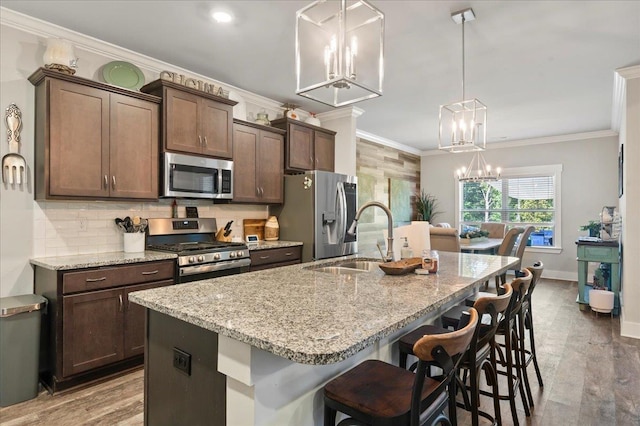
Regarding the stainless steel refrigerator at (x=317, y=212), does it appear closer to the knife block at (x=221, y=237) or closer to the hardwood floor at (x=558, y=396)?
the knife block at (x=221, y=237)

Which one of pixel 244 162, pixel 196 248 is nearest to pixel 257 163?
pixel 244 162

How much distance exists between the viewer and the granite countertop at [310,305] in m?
1.00

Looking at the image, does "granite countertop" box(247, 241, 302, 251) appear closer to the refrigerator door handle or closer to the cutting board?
the cutting board

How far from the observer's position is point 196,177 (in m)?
3.51

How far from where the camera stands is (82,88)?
277 centimetres

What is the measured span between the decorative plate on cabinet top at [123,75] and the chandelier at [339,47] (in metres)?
1.49

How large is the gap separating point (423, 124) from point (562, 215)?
10.5ft

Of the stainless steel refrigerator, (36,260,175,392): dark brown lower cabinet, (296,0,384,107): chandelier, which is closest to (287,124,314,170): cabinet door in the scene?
the stainless steel refrigerator

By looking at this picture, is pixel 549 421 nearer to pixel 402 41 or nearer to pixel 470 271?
pixel 470 271

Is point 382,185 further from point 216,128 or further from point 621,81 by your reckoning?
point 216,128

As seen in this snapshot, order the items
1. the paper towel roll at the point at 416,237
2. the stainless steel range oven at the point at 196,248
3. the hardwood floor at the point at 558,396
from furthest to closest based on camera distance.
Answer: the stainless steel range oven at the point at 196,248 < the paper towel roll at the point at 416,237 < the hardwood floor at the point at 558,396

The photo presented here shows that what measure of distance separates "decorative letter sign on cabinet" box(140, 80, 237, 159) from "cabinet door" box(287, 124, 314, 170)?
910mm

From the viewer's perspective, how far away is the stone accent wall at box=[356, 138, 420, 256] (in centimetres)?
611

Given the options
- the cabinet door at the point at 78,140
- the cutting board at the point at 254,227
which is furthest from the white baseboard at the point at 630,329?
the cabinet door at the point at 78,140
